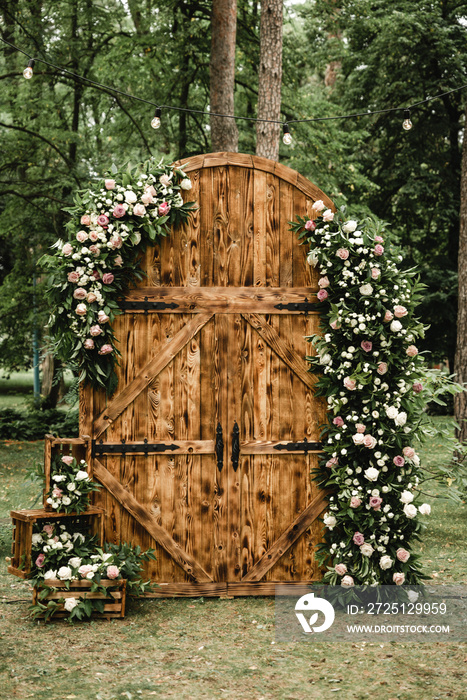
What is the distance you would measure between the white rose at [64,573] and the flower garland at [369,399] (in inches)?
76.6

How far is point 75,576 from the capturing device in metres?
4.96

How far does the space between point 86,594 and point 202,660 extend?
1.10m

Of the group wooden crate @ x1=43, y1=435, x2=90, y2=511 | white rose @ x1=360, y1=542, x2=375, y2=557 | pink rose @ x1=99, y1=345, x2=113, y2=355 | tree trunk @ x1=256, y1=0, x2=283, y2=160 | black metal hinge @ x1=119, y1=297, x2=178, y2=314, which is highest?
tree trunk @ x1=256, y1=0, x2=283, y2=160

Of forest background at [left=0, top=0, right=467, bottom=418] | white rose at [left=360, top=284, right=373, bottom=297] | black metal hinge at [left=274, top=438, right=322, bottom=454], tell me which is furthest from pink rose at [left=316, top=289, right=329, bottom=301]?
forest background at [left=0, top=0, right=467, bottom=418]

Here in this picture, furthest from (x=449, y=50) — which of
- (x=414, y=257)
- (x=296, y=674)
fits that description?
(x=296, y=674)

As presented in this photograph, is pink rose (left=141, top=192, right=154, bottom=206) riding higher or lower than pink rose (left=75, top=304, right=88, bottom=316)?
higher

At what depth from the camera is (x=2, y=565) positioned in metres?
6.52

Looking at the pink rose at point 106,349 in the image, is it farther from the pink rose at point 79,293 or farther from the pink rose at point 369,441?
the pink rose at point 369,441

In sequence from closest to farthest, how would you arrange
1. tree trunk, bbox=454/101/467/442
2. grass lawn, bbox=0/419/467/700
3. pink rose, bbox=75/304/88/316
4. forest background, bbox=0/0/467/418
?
grass lawn, bbox=0/419/467/700 → pink rose, bbox=75/304/88/316 → tree trunk, bbox=454/101/467/442 → forest background, bbox=0/0/467/418

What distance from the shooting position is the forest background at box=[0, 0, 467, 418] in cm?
1248

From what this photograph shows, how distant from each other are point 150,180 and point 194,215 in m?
0.43

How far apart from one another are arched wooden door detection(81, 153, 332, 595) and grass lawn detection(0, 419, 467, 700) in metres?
0.46

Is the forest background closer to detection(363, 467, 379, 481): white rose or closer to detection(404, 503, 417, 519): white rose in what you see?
detection(363, 467, 379, 481): white rose

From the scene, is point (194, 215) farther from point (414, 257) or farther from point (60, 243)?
point (414, 257)
